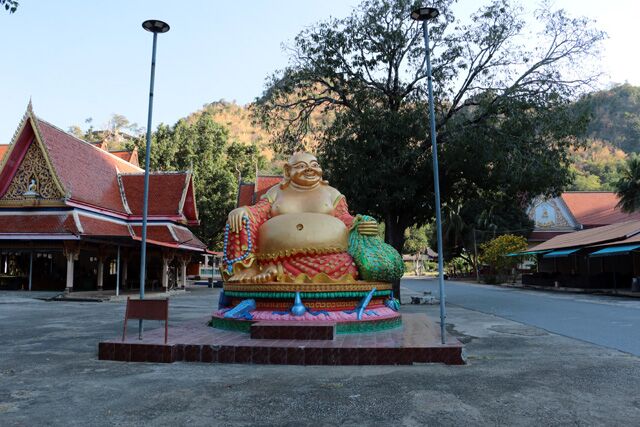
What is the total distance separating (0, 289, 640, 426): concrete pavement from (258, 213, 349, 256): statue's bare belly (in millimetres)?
2737

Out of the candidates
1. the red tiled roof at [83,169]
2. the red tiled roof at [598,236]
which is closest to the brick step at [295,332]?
the red tiled roof at [83,169]

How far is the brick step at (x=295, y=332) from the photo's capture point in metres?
6.82

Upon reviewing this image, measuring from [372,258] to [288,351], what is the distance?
110 inches

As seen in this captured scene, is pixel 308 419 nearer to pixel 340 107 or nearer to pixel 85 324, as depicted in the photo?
pixel 85 324

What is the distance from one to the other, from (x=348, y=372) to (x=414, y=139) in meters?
11.5

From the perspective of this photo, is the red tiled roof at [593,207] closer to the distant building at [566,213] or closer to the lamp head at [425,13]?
the distant building at [566,213]

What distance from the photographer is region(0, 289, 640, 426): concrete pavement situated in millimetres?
4059

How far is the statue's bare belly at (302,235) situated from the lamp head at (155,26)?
362cm

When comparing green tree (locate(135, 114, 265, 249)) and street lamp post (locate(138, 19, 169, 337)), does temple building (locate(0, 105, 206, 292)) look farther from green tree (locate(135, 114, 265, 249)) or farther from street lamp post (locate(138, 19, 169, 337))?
street lamp post (locate(138, 19, 169, 337))

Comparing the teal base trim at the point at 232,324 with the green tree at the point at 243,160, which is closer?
the teal base trim at the point at 232,324

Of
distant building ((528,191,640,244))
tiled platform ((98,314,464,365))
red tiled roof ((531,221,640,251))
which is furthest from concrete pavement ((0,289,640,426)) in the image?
distant building ((528,191,640,244))

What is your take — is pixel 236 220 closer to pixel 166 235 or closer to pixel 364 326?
pixel 364 326

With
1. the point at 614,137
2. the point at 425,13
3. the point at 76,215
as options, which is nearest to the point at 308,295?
the point at 425,13

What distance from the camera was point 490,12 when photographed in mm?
16078
